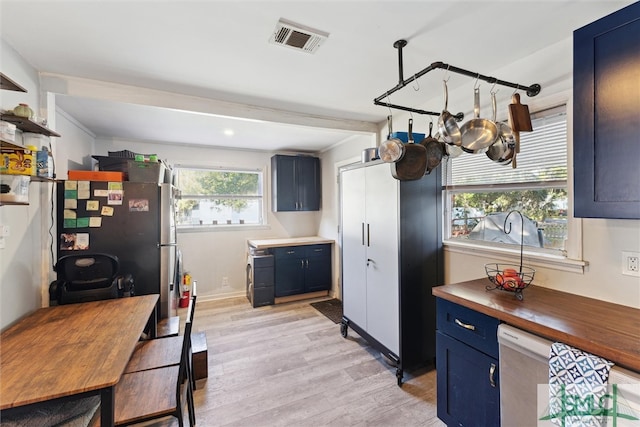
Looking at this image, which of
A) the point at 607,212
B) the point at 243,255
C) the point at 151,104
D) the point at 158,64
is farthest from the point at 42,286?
the point at 607,212

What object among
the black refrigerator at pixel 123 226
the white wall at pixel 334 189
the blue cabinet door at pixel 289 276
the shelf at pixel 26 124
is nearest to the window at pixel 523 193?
the white wall at pixel 334 189

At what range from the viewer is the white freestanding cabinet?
7.47ft

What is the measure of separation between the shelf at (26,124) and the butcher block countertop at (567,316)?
269 centimetres

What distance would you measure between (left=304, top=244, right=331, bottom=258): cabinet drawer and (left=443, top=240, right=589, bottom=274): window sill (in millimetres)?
2210

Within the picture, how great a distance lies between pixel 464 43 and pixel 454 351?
6.29 ft

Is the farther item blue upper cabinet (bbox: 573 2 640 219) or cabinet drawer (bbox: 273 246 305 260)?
cabinet drawer (bbox: 273 246 305 260)

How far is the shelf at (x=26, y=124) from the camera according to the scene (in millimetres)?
1583

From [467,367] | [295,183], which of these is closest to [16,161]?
[467,367]

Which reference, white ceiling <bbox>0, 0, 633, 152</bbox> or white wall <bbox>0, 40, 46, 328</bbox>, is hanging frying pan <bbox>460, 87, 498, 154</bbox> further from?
white wall <bbox>0, 40, 46, 328</bbox>

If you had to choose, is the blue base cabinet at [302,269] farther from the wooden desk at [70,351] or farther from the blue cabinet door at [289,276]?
the wooden desk at [70,351]

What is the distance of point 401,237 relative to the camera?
7.43 ft

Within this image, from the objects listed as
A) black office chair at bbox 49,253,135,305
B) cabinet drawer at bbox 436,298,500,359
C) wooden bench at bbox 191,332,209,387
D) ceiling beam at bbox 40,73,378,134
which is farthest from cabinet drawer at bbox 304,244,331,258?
cabinet drawer at bbox 436,298,500,359

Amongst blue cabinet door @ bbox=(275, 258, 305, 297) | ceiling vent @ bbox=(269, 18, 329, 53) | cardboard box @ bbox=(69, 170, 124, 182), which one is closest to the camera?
ceiling vent @ bbox=(269, 18, 329, 53)

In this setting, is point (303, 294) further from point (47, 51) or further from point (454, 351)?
point (47, 51)
